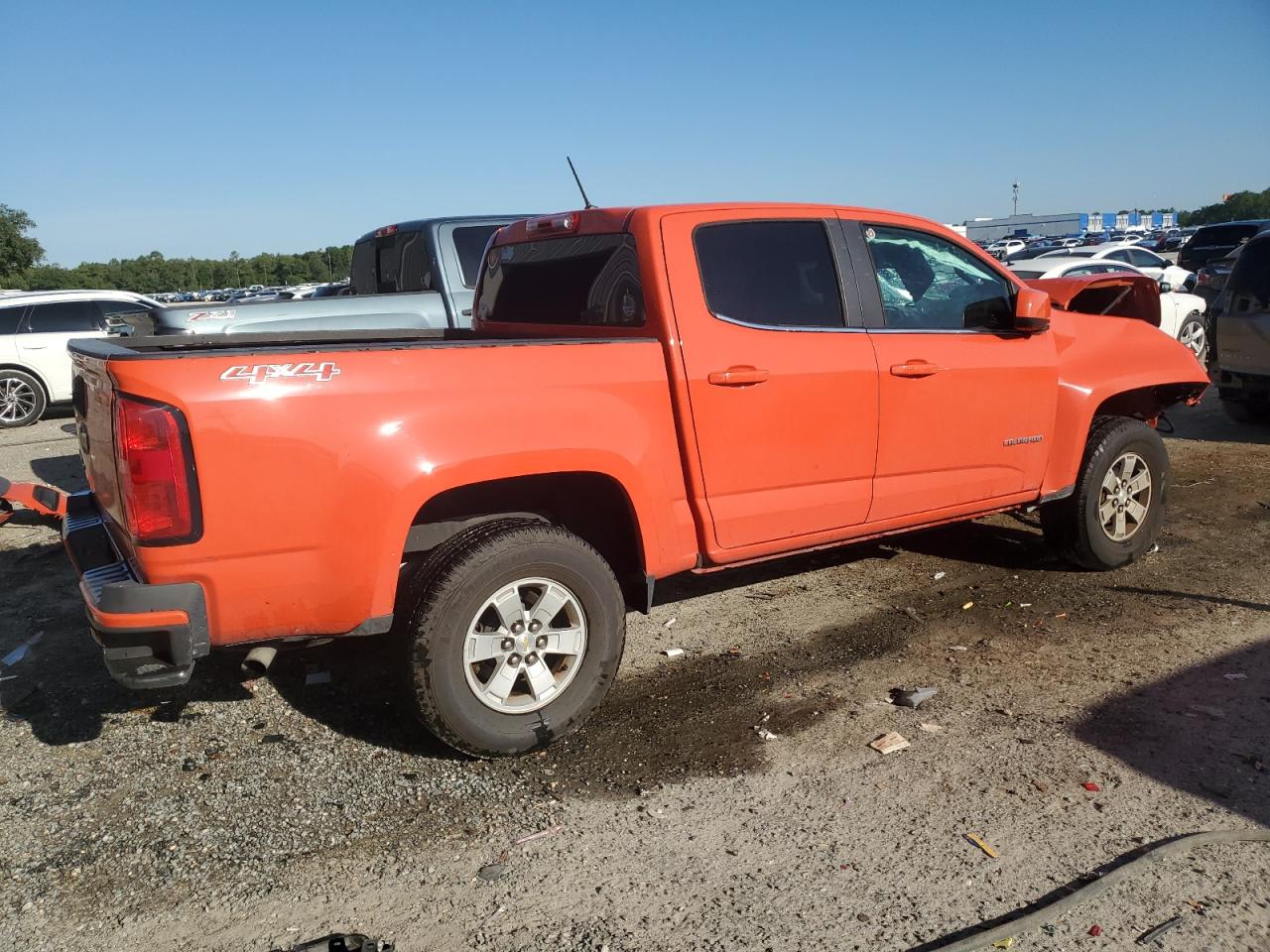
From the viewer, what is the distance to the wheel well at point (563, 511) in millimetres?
3668

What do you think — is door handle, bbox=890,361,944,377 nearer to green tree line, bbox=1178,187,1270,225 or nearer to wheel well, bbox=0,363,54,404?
wheel well, bbox=0,363,54,404

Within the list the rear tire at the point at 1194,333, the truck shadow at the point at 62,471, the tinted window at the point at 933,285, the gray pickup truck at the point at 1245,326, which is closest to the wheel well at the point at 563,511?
the tinted window at the point at 933,285

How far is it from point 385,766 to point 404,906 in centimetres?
86

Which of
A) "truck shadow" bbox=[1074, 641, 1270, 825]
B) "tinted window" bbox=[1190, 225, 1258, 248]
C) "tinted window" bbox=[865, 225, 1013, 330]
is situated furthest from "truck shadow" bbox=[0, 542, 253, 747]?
"tinted window" bbox=[1190, 225, 1258, 248]

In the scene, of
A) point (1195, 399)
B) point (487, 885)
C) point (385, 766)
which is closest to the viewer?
point (487, 885)

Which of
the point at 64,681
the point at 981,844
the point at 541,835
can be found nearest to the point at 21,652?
the point at 64,681

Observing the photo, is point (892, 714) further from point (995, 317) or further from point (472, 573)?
point (995, 317)

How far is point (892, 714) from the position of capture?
156 inches

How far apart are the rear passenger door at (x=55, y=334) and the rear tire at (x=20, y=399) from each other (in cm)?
15

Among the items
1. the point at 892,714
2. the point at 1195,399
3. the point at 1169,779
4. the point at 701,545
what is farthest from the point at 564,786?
the point at 1195,399

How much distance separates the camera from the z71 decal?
3053 mm

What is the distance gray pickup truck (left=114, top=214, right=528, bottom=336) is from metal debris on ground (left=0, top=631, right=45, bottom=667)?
3265 millimetres

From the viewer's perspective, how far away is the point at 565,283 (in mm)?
4516

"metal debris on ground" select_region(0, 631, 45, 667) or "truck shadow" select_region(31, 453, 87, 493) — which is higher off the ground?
"truck shadow" select_region(31, 453, 87, 493)
